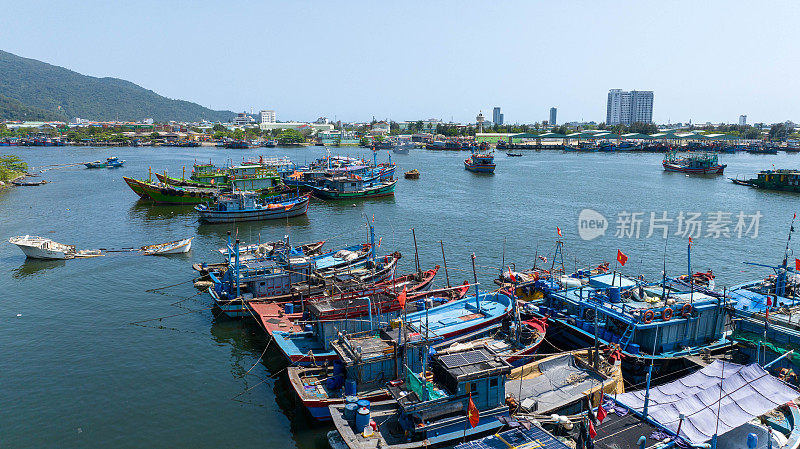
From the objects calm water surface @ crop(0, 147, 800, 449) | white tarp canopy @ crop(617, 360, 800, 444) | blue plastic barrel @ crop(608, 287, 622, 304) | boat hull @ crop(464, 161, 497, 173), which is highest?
boat hull @ crop(464, 161, 497, 173)

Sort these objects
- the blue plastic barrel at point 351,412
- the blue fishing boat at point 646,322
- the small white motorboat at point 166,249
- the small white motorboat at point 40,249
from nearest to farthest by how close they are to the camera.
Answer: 1. the blue plastic barrel at point 351,412
2. the blue fishing boat at point 646,322
3. the small white motorboat at point 40,249
4. the small white motorboat at point 166,249

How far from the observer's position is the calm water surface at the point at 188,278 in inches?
784

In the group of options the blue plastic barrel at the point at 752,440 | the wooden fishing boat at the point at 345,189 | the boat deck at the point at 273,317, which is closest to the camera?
the blue plastic barrel at the point at 752,440

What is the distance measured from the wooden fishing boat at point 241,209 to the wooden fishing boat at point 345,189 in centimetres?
1302

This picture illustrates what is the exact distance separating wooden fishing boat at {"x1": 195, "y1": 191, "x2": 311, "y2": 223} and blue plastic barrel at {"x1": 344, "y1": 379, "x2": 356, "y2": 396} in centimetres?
3878

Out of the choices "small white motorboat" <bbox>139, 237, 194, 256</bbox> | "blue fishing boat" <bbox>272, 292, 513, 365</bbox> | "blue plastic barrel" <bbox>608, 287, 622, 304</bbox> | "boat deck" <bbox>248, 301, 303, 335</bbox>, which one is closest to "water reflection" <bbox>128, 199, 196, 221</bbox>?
"small white motorboat" <bbox>139, 237, 194, 256</bbox>

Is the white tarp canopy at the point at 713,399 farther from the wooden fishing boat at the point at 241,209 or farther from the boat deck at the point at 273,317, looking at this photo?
the wooden fishing boat at the point at 241,209

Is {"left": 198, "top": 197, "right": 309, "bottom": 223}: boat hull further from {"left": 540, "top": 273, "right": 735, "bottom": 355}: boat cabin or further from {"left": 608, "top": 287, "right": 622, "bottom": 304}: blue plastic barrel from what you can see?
{"left": 608, "top": 287, "right": 622, "bottom": 304}: blue plastic barrel

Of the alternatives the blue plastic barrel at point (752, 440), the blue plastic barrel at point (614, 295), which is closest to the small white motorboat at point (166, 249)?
the blue plastic barrel at point (614, 295)

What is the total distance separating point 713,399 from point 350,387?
442 inches

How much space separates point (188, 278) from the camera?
36031 mm

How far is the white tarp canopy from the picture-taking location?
14.8m

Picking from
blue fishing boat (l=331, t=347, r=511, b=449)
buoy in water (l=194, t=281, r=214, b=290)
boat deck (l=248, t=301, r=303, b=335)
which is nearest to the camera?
blue fishing boat (l=331, t=347, r=511, b=449)

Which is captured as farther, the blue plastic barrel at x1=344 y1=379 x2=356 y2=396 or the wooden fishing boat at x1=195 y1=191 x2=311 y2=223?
the wooden fishing boat at x1=195 y1=191 x2=311 y2=223
